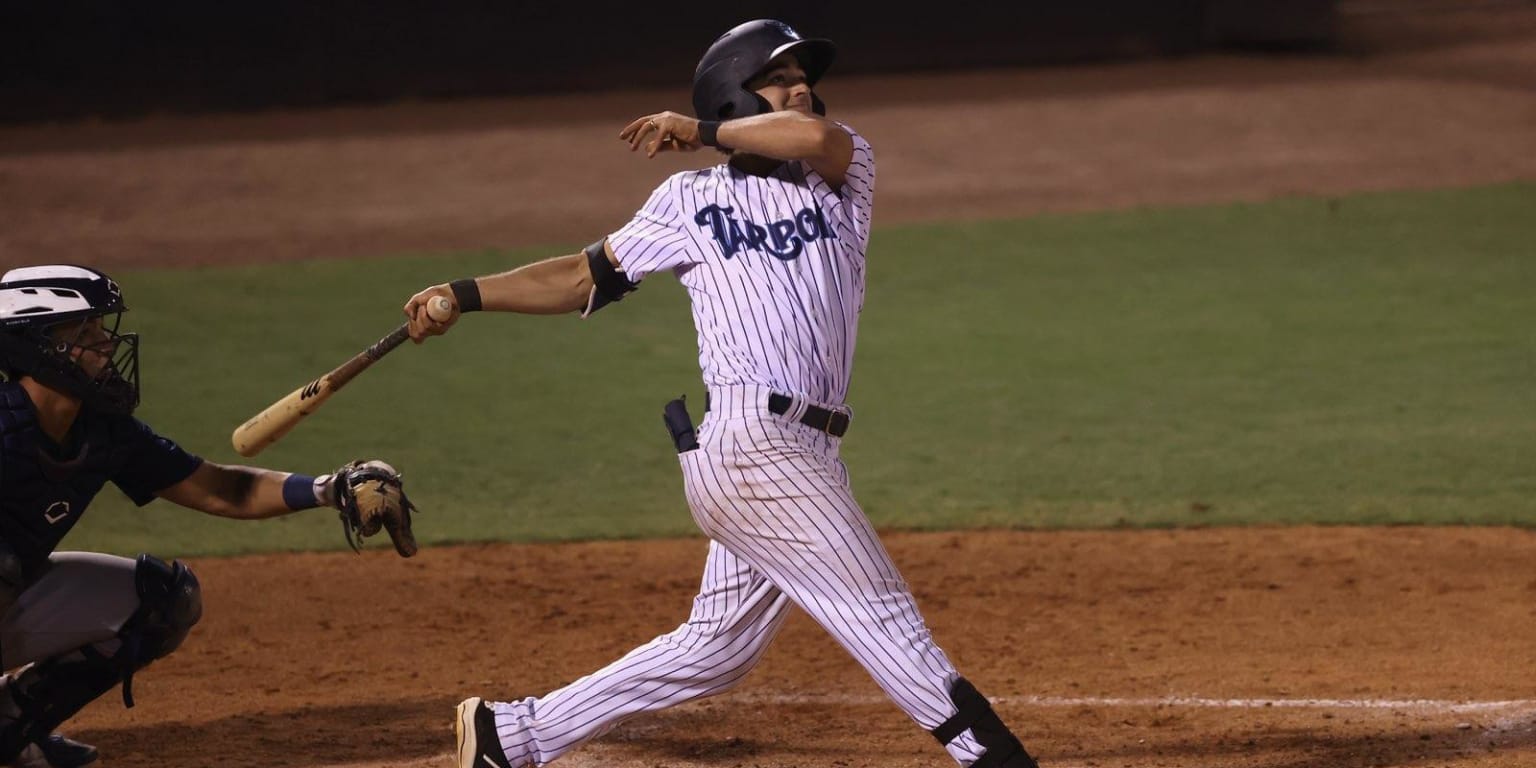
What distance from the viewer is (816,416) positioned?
3539 millimetres

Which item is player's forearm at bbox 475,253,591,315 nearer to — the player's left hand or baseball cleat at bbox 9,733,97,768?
the player's left hand

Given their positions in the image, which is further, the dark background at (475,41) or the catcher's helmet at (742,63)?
the dark background at (475,41)

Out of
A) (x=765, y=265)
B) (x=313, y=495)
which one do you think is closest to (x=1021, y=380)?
(x=313, y=495)

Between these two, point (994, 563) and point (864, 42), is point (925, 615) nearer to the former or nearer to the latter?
point (994, 563)

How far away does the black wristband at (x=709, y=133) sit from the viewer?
3480mm

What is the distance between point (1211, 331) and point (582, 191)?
4.98 m

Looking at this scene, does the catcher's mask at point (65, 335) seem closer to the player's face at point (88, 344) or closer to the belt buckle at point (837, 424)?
the player's face at point (88, 344)

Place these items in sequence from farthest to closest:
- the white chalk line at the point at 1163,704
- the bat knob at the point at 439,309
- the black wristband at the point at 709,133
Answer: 1. the white chalk line at the point at 1163,704
2. the bat knob at the point at 439,309
3. the black wristband at the point at 709,133

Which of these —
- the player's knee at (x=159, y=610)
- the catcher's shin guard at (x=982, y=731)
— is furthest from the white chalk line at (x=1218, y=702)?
the player's knee at (x=159, y=610)

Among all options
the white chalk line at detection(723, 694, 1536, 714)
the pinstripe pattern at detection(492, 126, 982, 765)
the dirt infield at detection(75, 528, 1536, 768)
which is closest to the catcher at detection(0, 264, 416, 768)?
the dirt infield at detection(75, 528, 1536, 768)

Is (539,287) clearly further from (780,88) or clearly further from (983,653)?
(983,653)

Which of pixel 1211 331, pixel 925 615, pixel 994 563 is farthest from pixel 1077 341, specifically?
pixel 925 615

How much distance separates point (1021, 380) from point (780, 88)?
4.77m

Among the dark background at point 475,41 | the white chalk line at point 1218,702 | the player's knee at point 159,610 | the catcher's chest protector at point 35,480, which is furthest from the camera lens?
the dark background at point 475,41
